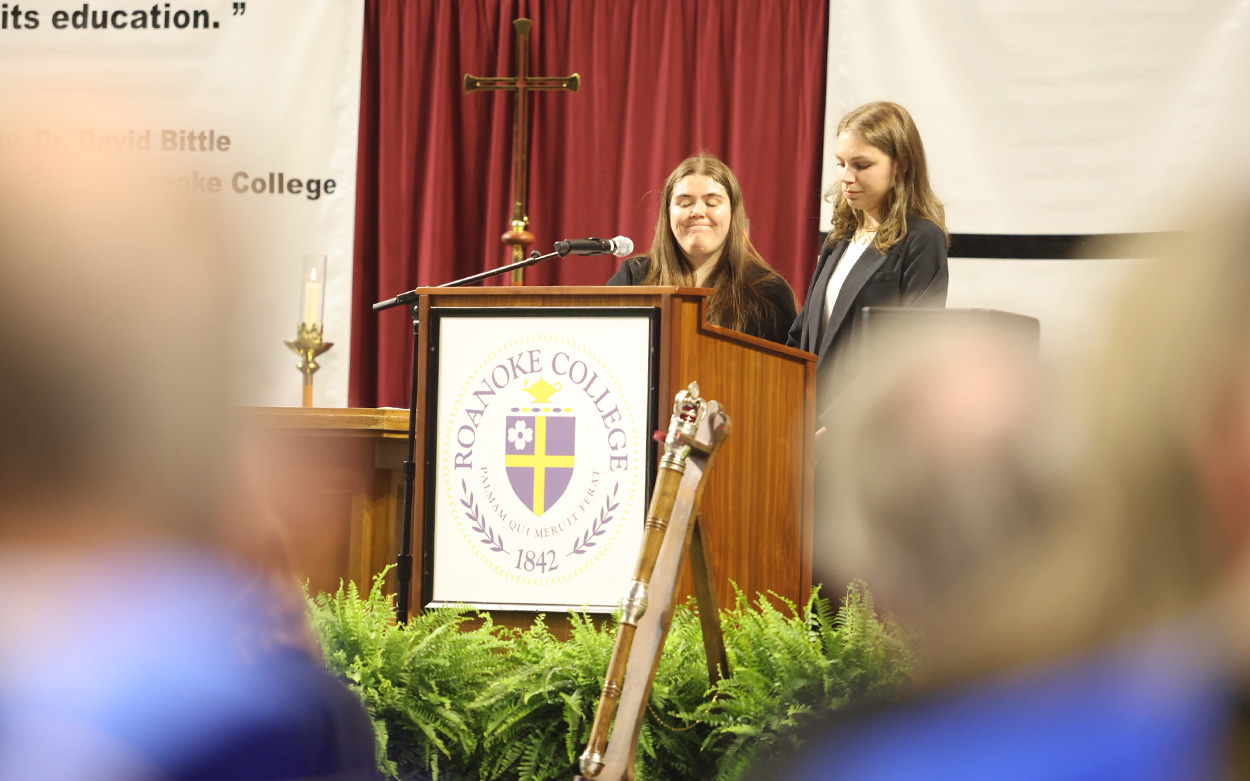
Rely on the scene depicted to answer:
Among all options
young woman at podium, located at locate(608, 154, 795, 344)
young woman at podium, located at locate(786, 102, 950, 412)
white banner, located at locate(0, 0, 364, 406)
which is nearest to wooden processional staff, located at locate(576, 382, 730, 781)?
young woman at podium, located at locate(786, 102, 950, 412)

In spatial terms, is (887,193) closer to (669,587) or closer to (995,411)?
(669,587)

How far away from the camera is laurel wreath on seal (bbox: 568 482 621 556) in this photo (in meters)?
2.66

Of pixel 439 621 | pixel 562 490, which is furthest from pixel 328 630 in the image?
pixel 562 490

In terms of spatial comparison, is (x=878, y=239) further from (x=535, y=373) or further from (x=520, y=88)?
(x=520, y=88)

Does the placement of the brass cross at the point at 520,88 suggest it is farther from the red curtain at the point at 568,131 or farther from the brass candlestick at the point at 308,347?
the brass candlestick at the point at 308,347

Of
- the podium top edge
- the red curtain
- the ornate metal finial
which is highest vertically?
the red curtain

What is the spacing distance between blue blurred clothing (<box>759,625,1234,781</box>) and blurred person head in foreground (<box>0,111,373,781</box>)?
0.36m

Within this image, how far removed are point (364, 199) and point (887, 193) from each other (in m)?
3.15

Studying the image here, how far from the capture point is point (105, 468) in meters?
0.60

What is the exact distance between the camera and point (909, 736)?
697 millimetres

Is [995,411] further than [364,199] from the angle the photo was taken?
No

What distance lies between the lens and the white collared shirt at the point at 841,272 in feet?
11.3

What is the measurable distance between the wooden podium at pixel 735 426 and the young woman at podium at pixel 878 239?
254mm

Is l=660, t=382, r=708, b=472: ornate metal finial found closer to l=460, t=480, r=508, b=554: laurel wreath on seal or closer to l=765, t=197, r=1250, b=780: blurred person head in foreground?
l=460, t=480, r=508, b=554: laurel wreath on seal
